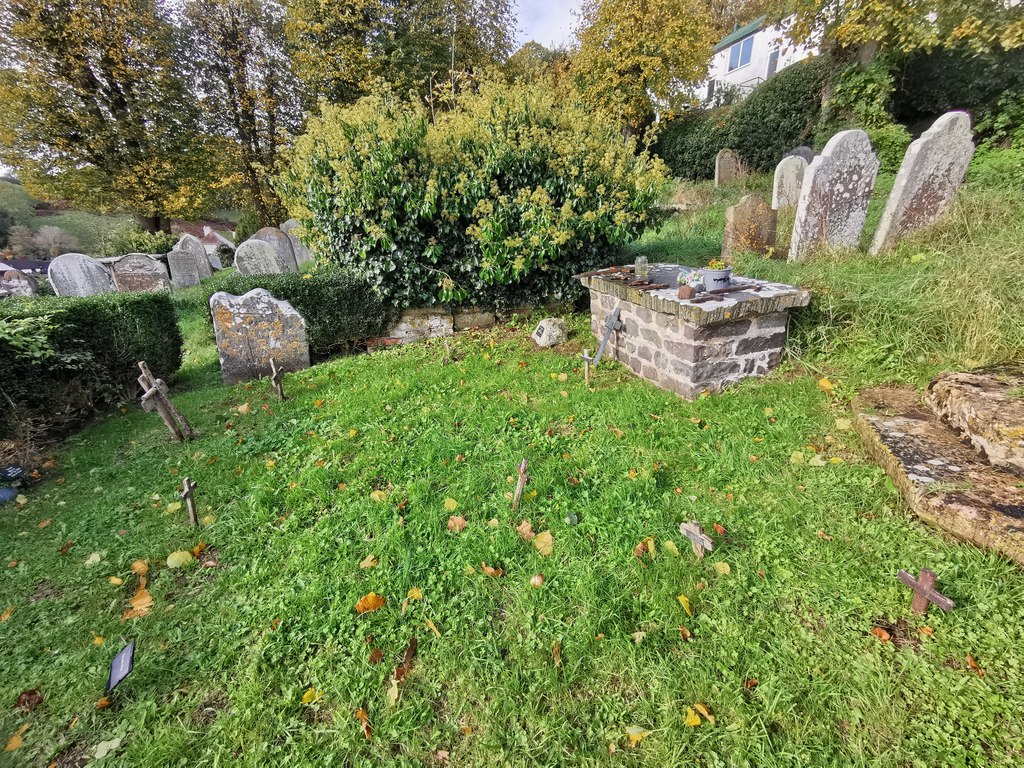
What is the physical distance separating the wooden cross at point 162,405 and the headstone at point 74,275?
694cm

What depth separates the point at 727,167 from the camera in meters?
13.0

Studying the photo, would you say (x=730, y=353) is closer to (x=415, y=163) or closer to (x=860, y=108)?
(x=415, y=163)

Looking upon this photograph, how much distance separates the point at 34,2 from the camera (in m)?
10.7

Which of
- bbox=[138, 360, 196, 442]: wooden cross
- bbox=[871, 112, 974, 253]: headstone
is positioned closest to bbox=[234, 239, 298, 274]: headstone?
bbox=[138, 360, 196, 442]: wooden cross

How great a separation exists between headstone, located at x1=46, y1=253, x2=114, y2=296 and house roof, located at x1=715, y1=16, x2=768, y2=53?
27.7 m

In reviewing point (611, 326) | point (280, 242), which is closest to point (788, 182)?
point (611, 326)

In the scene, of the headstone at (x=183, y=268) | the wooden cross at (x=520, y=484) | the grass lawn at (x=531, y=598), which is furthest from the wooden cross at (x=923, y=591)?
the headstone at (x=183, y=268)

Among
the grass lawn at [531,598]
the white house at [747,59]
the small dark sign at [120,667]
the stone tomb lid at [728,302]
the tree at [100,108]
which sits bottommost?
the grass lawn at [531,598]

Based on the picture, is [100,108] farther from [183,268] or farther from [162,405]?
[162,405]

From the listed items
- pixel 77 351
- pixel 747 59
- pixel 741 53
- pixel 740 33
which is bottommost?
pixel 77 351

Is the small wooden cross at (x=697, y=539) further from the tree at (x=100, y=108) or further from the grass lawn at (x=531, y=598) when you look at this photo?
the tree at (x=100, y=108)

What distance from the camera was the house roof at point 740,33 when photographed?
21484 mm

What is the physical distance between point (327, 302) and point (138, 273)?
734cm

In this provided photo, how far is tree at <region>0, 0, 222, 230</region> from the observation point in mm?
11133
